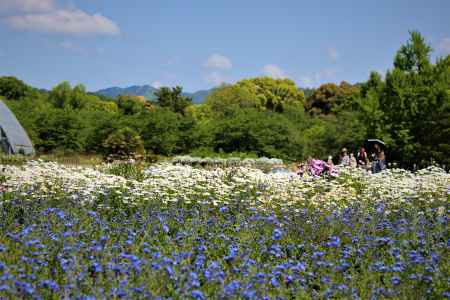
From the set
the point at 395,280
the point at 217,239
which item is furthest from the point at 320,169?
the point at 395,280

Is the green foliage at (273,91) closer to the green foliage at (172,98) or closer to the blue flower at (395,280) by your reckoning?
the green foliage at (172,98)

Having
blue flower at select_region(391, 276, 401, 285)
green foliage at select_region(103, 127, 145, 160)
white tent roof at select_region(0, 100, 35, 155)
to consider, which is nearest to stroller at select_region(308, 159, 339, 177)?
blue flower at select_region(391, 276, 401, 285)

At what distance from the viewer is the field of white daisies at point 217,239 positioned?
4.54m

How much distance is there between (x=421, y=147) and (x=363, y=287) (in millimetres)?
18193

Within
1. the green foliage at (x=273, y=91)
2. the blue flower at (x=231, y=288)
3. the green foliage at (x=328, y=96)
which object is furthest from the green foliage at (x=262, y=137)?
the green foliage at (x=273, y=91)

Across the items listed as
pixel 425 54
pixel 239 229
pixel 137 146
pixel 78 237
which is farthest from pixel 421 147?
pixel 78 237

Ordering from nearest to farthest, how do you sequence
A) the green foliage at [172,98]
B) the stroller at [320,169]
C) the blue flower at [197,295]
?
the blue flower at [197,295], the stroller at [320,169], the green foliage at [172,98]

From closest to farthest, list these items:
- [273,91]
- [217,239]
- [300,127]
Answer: [217,239] < [300,127] < [273,91]

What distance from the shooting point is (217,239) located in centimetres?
650

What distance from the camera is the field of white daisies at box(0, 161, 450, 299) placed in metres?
4.54

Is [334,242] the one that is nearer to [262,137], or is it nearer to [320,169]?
[320,169]

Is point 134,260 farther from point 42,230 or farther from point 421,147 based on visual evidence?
point 421,147

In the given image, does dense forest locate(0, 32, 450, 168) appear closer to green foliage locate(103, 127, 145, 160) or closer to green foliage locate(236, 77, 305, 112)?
green foliage locate(103, 127, 145, 160)

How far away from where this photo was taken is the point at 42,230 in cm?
606
